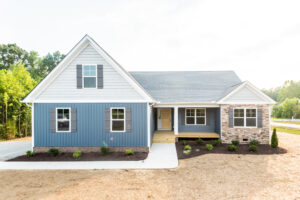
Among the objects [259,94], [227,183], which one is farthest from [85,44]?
[259,94]

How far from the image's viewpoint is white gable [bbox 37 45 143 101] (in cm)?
964

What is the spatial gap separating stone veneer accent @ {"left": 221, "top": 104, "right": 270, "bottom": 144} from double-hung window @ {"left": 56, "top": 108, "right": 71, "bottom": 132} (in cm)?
1072

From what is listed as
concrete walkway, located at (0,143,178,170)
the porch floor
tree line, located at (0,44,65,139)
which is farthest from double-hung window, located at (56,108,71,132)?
tree line, located at (0,44,65,139)

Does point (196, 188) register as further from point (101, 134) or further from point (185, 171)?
point (101, 134)

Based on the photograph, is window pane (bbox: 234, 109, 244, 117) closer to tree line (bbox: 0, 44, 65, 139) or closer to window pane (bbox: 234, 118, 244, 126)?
window pane (bbox: 234, 118, 244, 126)

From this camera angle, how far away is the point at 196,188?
549 centimetres

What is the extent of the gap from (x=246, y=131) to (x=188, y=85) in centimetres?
591

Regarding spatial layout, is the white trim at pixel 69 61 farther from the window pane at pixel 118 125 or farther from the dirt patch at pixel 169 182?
the dirt patch at pixel 169 182

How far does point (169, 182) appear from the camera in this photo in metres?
5.93

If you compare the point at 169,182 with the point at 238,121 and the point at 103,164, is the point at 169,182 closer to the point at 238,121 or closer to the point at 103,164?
the point at 103,164

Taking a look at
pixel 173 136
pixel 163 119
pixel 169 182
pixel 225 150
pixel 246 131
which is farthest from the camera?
pixel 163 119

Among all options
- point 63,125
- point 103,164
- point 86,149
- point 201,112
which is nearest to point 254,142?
point 201,112

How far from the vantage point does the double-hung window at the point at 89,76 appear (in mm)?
9703

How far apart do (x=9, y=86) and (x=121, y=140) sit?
13492 millimetres
